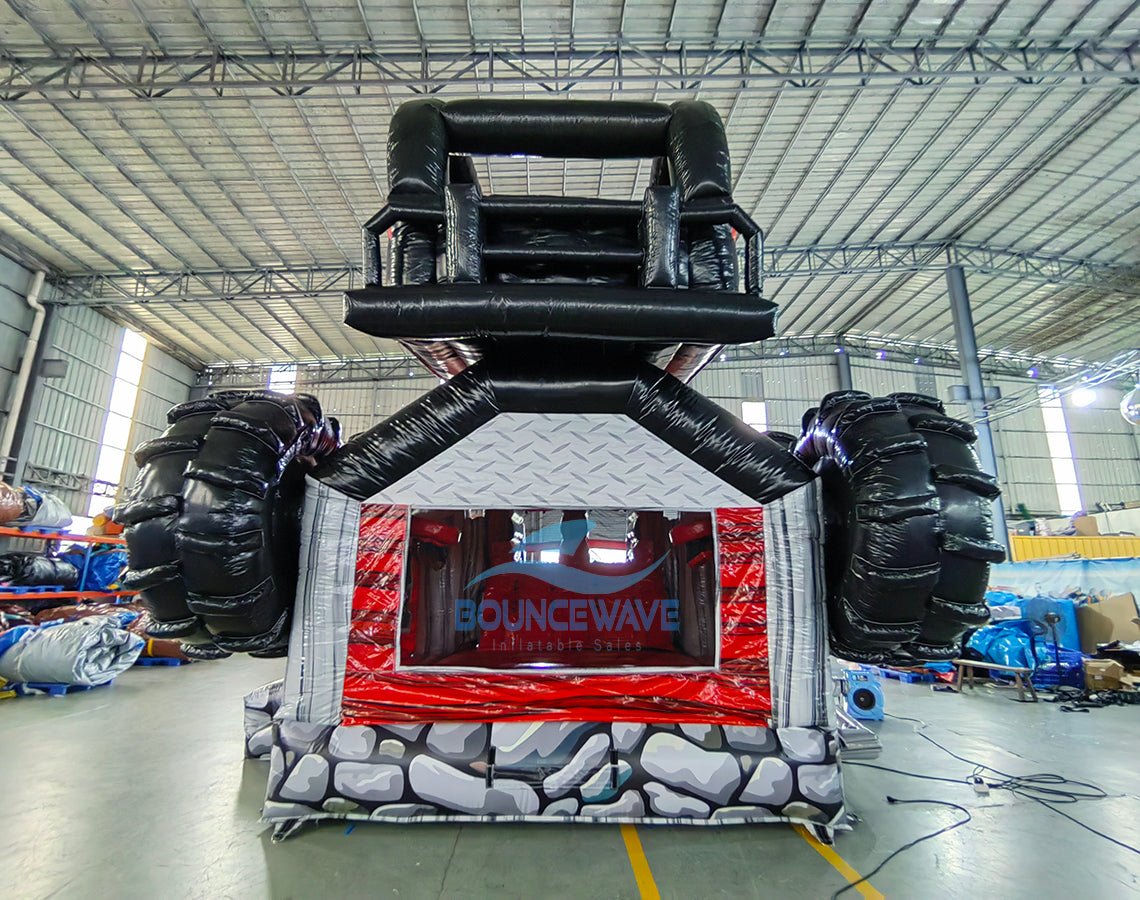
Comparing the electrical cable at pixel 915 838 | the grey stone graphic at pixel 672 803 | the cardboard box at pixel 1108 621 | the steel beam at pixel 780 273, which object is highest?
the steel beam at pixel 780 273

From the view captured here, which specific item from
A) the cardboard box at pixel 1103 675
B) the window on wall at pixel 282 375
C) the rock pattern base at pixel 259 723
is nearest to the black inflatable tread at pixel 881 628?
the rock pattern base at pixel 259 723

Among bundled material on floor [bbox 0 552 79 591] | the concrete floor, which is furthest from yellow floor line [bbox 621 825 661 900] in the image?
bundled material on floor [bbox 0 552 79 591]

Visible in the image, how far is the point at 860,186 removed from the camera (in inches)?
417

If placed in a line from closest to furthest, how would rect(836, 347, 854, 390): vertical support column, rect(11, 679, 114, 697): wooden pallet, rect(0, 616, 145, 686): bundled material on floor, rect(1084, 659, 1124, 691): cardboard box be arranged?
rect(0, 616, 145, 686): bundled material on floor
rect(11, 679, 114, 697): wooden pallet
rect(1084, 659, 1124, 691): cardboard box
rect(836, 347, 854, 390): vertical support column

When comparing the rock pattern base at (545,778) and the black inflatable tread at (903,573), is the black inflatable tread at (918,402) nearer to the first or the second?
the black inflatable tread at (903,573)

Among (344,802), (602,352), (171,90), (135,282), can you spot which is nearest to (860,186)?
(602,352)

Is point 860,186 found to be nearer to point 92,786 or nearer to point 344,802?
point 344,802

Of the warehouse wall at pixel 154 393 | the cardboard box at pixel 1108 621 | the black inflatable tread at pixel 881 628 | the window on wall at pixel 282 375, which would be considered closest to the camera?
the black inflatable tread at pixel 881 628

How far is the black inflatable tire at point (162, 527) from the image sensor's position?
232 cm

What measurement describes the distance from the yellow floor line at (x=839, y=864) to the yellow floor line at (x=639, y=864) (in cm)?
74

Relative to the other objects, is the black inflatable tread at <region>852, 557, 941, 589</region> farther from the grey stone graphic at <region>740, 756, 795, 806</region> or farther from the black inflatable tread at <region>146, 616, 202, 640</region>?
the black inflatable tread at <region>146, 616, 202, 640</region>

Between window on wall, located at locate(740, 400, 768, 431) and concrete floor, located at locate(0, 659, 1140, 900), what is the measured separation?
46.2 feet

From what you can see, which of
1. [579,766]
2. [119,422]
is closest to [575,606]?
[579,766]

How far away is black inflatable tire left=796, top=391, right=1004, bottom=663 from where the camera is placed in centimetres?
228
